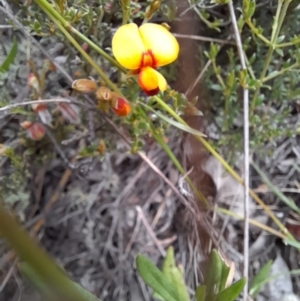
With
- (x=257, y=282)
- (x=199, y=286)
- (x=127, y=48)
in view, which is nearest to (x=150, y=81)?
(x=127, y=48)

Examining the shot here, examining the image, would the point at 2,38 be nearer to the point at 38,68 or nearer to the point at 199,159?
the point at 38,68

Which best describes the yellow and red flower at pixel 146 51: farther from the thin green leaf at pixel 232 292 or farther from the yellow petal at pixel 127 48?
the thin green leaf at pixel 232 292

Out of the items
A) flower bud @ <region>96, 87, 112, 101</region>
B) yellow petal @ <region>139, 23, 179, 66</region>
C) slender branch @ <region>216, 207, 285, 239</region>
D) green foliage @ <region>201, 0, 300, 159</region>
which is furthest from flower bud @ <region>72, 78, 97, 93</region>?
slender branch @ <region>216, 207, 285, 239</region>

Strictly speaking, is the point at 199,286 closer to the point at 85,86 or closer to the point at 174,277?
the point at 174,277

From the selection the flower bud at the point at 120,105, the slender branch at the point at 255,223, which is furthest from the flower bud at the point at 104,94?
the slender branch at the point at 255,223

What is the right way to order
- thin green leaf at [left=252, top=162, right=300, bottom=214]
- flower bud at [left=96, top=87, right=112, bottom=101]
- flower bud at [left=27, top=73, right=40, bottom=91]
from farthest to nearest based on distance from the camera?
thin green leaf at [left=252, top=162, right=300, bottom=214] → flower bud at [left=27, top=73, right=40, bottom=91] → flower bud at [left=96, top=87, right=112, bottom=101]

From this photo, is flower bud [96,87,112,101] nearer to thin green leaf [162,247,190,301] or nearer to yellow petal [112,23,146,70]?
yellow petal [112,23,146,70]

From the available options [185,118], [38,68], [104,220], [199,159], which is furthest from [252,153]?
[199,159]
